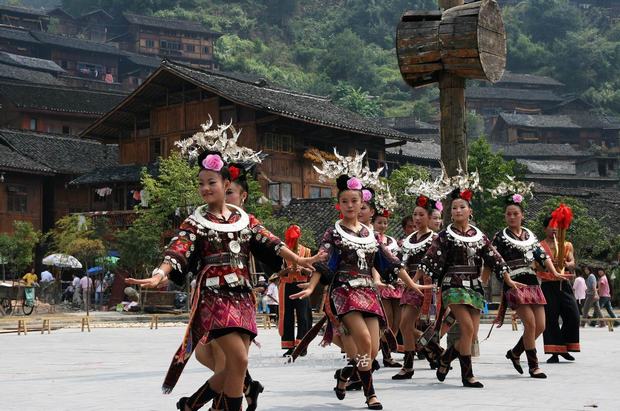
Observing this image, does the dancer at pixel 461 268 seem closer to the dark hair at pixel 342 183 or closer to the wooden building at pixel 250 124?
the dark hair at pixel 342 183

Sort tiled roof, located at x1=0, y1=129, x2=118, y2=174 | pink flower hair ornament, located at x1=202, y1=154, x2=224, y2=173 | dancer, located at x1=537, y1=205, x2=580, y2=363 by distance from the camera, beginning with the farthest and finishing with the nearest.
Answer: tiled roof, located at x1=0, y1=129, x2=118, y2=174 < dancer, located at x1=537, y1=205, x2=580, y2=363 < pink flower hair ornament, located at x1=202, y1=154, x2=224, y2=173

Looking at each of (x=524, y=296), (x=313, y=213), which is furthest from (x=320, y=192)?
(x=524, y=296)

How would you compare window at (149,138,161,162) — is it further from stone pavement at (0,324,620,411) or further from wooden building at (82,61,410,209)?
stone pavement at (0,324,620,411)

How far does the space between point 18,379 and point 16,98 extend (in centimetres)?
4993

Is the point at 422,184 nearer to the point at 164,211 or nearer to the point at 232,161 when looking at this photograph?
the point at 232,161

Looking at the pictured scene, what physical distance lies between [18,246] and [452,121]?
107 feet

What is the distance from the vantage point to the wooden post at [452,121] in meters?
13.3

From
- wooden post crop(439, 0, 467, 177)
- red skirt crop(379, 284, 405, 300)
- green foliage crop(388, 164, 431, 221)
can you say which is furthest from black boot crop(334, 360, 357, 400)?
green foliage crop(388, 164, 431, 221)

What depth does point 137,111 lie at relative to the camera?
47.1m

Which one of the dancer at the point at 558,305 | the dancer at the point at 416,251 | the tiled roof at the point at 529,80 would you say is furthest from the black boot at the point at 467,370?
the tiled roof at the point at 529,80

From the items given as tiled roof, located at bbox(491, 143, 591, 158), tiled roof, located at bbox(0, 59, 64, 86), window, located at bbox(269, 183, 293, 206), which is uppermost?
tiled roof, located at bbox(0, 59, 64, 86)

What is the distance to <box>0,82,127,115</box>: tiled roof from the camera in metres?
58.4

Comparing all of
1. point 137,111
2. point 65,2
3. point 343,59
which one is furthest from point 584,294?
point 65,2

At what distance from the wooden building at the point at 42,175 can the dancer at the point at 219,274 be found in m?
41.0
